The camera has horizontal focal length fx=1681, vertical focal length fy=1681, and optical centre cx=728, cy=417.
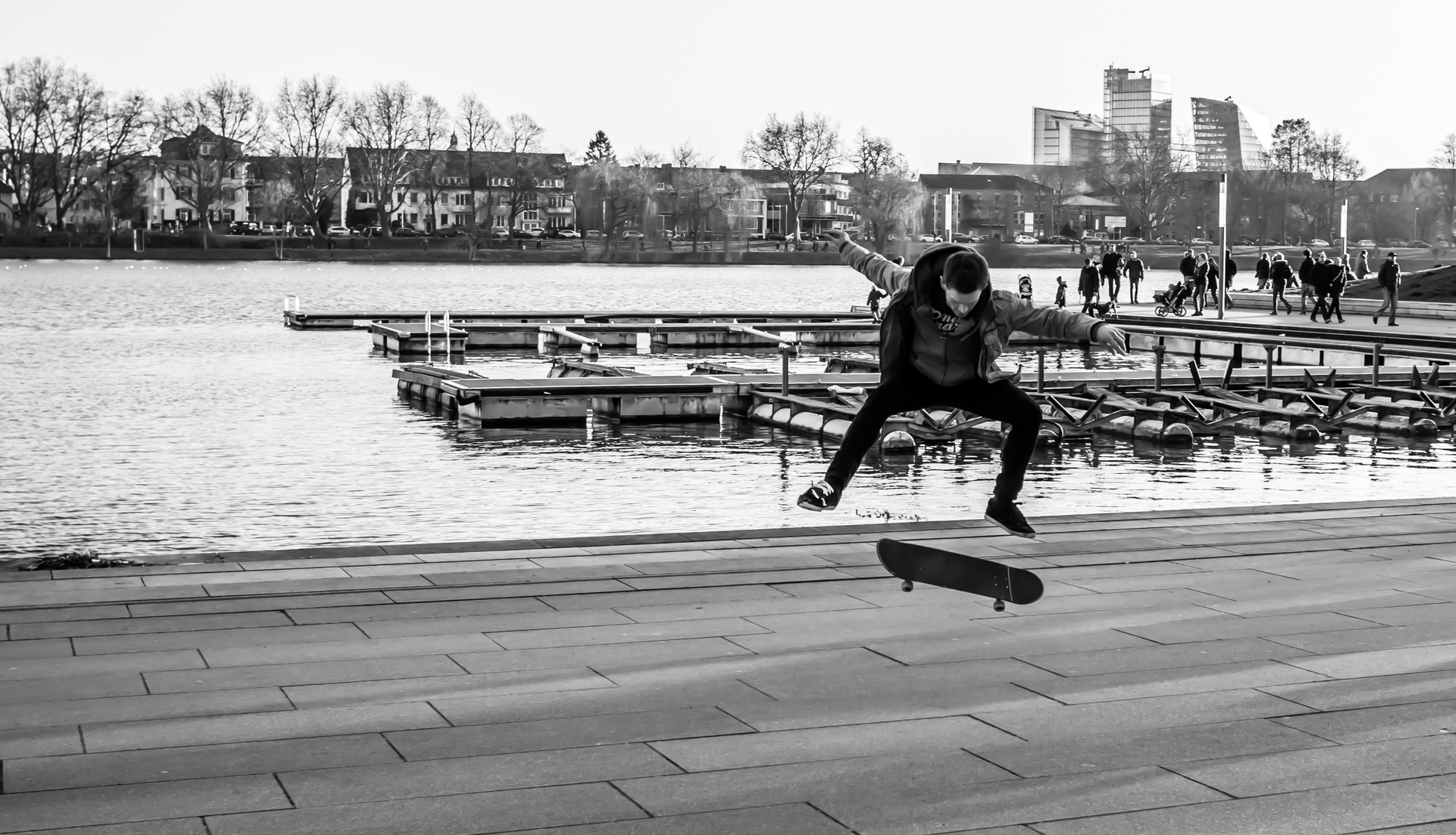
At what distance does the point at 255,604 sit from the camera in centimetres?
697

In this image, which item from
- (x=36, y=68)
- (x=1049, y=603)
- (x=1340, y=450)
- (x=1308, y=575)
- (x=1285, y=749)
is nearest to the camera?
(x=1285, y=749)

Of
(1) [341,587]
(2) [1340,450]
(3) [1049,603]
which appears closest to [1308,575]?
(3) [1049,603]

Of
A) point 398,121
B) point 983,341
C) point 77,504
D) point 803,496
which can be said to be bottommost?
point 77,504

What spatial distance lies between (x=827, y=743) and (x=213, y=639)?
259 centimetres

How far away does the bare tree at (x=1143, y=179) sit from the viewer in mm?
97713

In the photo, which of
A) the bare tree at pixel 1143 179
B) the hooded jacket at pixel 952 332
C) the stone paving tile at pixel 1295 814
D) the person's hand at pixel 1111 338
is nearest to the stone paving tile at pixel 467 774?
the stone paving tile at pixel 1295 814

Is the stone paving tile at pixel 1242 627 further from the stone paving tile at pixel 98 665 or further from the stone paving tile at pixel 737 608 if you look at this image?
the stone paving tile at pixel 98 665

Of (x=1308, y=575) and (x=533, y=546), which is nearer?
(x=1308, y=575)

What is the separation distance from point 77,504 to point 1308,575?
41.6 feet

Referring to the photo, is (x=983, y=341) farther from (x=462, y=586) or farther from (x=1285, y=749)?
(x=462, y=586)

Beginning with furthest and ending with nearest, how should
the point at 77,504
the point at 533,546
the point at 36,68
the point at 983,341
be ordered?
the point at 36,68
the point at 77,504
the point at 533,546
the point at 983,341

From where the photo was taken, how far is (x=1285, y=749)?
16.1ft

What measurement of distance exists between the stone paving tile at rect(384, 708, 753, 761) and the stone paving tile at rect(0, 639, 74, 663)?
5.65ft

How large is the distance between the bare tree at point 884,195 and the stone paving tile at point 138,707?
10.4ft
